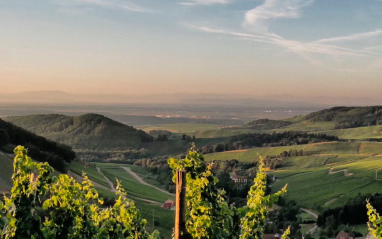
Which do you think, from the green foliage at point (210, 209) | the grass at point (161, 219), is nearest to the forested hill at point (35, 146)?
the grass at point (161, 219)

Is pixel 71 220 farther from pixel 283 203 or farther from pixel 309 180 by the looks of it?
pixel 309 180

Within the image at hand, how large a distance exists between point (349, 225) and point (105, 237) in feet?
207

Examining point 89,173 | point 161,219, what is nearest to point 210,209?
point 161,219

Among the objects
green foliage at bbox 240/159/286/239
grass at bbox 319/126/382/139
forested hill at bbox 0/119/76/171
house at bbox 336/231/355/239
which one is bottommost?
house at bbox 336/231/355/239

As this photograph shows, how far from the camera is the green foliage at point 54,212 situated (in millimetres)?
7500

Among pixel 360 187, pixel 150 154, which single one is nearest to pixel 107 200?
pixel 360 187

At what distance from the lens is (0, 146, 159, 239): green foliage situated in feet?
24.6

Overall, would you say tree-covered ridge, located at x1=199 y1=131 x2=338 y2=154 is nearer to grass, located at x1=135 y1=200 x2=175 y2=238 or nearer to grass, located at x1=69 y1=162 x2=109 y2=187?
grass, located at x1=69 y1=162 x2=109 y2=187

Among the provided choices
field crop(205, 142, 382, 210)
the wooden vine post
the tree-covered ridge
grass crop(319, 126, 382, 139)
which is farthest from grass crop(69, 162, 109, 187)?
grass crop(319, 126, 382, 139)

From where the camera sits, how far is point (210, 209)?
9258 millimetres

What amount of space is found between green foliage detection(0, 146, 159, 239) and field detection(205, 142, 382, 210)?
1724 inches

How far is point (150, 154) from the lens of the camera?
176 metres

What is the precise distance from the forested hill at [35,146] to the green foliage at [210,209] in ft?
172

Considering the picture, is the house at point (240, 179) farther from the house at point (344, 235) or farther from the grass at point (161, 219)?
the grass at point (161, 219)
